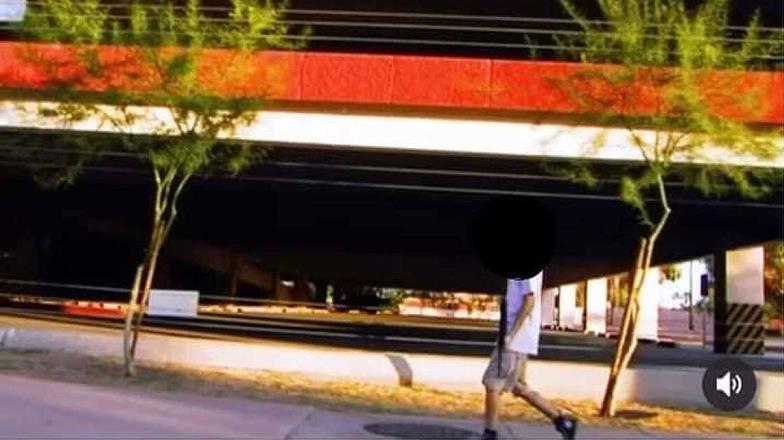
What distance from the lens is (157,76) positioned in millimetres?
11891

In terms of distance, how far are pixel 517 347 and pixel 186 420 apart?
114 inches

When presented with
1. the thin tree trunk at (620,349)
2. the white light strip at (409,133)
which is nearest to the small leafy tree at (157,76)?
the white light strip at (409,133)

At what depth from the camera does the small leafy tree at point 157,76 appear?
1193 centimetres

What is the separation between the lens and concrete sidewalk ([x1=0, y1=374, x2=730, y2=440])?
786 centimetres

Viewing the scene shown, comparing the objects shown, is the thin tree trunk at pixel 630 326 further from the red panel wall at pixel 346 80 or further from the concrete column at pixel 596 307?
the concrete column at pixel 596 307

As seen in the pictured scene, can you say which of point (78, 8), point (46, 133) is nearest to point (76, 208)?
point (46, 133)

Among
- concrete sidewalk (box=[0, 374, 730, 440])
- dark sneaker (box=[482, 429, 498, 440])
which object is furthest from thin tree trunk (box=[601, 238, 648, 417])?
dark sneaker (box=[482, 429, 498, 440])

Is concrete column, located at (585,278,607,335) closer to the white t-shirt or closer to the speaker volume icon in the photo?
the speaker volume icon

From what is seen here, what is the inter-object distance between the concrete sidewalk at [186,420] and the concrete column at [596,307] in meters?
31.4

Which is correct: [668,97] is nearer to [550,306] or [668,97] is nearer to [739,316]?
[739,316]

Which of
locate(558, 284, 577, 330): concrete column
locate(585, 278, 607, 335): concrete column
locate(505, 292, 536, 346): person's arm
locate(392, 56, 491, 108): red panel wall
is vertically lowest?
locate(558, 284, 577, 330): concrete column

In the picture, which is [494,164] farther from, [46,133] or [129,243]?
[129,243]

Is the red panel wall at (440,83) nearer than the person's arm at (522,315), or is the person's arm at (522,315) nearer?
the person's arm at (522,315)

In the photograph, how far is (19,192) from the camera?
2527 cm
